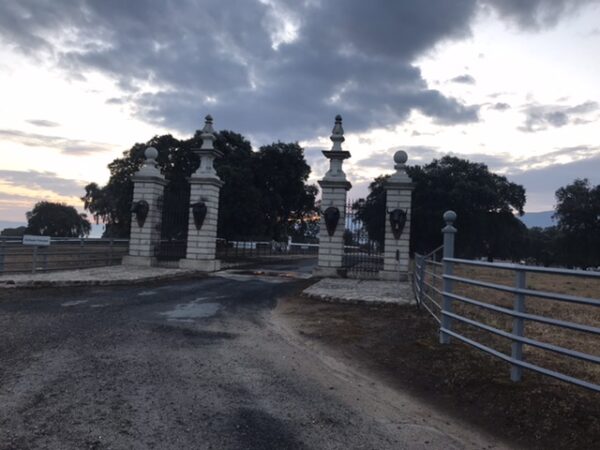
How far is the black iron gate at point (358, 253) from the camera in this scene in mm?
15805

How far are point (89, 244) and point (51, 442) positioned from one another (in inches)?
599

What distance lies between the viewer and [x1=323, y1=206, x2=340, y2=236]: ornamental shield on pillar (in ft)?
51.2

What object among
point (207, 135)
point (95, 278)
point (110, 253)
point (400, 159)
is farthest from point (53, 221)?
point (400, 159)

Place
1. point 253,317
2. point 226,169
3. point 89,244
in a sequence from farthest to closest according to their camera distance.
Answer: point 226,169
point 89,244
point 253,317

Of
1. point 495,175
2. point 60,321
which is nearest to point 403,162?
point 60,321

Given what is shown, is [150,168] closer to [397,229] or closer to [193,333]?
[397,229]

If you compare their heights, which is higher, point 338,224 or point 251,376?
point 338,224

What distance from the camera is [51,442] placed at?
126 inches

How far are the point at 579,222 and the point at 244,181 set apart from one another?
38840 millimetres

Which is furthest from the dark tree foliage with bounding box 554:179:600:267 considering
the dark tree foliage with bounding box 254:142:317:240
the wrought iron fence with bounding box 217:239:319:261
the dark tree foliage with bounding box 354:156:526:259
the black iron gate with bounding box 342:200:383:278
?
the black iron gate with bounding box 342:200:383:278

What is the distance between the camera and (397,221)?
15164mm

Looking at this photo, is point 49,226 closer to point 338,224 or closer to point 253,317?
point 338,224

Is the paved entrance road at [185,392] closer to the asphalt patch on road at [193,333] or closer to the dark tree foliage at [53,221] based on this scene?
the asphalt patch on road at [193,333]

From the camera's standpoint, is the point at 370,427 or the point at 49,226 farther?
the point at 49,226
